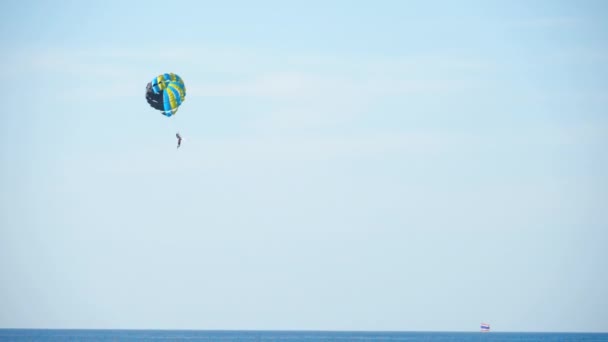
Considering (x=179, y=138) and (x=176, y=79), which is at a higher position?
(x=176, y=79)

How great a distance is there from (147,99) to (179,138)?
6.82m

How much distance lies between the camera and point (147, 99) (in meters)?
94.1

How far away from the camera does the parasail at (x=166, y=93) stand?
9356 cm

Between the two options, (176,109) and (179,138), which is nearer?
(179,138)

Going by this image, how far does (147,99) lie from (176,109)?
2430mm

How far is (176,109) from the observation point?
9494 centimetres

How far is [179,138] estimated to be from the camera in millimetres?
88812

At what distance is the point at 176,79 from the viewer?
94.8 meters

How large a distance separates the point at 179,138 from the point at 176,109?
21.8ft

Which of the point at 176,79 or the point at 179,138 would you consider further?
the point at 176,79

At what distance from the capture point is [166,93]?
308 ft

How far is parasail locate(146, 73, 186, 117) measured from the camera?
93.6 m
